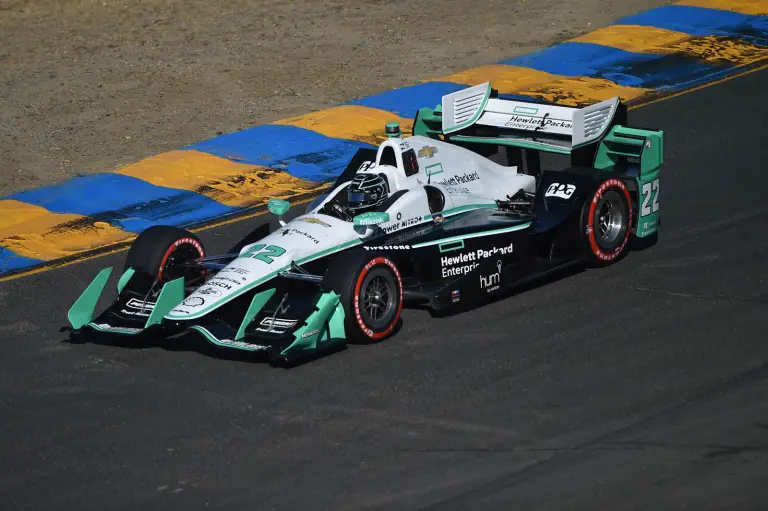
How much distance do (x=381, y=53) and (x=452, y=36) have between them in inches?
51.9

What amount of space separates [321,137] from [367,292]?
6171 millimetres

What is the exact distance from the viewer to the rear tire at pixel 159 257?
11.3 meters

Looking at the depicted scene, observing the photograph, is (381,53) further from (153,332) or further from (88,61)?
(153,332)

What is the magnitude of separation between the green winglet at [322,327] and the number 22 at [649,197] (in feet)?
11.8

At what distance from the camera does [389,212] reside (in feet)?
37.6

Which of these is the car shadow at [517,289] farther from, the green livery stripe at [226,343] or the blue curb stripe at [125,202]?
the blue curb stripe at [125,202]

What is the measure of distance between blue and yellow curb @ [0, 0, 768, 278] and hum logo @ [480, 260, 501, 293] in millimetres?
4203

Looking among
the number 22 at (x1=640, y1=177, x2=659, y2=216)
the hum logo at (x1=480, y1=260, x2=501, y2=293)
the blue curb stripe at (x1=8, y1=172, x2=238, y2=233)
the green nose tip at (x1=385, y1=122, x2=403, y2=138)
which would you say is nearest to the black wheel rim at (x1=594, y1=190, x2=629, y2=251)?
the number 22 at (x1=640, y1=177, x2=659, y2=216)

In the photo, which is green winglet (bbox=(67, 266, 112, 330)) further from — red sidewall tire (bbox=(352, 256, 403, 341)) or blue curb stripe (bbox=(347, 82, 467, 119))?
blue curb stripe (bbox=(347, 82, 467, 119))

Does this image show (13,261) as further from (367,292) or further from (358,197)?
(367,292)

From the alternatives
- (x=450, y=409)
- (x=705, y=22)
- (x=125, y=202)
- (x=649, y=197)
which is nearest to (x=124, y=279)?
(x=450, y=409)

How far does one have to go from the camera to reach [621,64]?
18.6 meters

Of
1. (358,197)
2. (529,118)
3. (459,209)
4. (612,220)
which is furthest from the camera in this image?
(529,118)

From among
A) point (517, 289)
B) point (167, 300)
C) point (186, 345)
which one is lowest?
point (517, 289)
